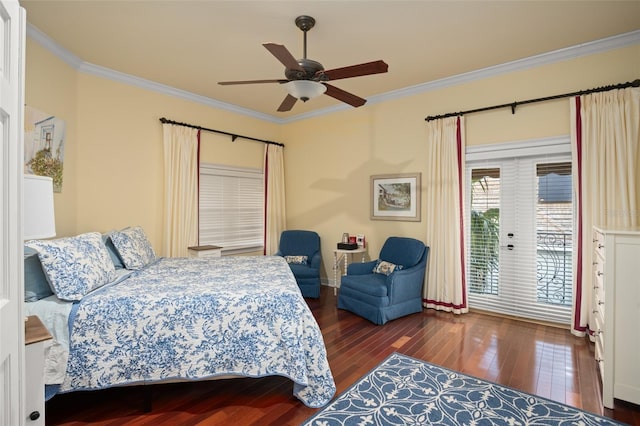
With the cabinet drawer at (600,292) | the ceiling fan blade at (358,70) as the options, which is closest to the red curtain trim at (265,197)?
the ceiling fan blade at (358,70)

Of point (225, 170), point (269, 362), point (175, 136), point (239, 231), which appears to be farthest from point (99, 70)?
point (269, 362)

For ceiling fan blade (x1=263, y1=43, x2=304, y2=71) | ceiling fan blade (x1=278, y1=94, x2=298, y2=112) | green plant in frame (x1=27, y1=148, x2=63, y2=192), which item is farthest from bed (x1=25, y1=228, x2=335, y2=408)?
ceiling fan blade (x1=278, y1=94, x2=298, y2=112)

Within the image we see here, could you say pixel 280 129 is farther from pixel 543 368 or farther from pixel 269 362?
pixel 543 368

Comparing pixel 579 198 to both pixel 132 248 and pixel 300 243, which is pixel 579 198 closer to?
pixel 300 243

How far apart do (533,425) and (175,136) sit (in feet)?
15.8

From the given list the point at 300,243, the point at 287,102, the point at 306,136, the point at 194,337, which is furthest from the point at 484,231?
the point at 194,337

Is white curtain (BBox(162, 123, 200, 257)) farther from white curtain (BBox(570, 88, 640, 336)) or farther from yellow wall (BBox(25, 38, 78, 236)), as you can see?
white curtain (BBox(570, 88, 640, 336))

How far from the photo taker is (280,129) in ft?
20.4

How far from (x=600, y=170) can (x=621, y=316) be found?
5.54 ft

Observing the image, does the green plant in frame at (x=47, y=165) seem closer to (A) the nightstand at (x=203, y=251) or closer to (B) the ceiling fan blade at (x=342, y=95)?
(A) the nightstand at (x=203, y=251)

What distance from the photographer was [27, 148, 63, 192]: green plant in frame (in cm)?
313

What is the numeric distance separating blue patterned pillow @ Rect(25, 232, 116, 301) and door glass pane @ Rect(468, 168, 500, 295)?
13.2 feet

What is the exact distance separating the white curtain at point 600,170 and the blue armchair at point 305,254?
309cm

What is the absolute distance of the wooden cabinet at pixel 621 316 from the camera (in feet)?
7.20
